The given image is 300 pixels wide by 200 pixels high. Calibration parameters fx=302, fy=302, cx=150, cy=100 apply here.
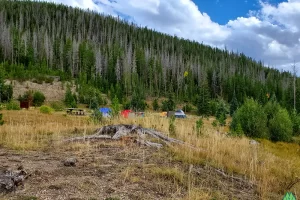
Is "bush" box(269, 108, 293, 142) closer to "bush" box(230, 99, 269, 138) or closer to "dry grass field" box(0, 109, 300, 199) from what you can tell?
"bush" box(230, 99, 269, 138)

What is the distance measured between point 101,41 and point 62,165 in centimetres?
9847

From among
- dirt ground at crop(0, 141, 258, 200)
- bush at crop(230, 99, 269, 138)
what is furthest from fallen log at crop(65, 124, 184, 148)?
bush at crop(230, 99, 269, 138)

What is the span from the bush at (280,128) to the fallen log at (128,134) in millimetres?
24841

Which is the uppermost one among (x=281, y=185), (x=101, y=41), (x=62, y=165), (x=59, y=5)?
(x=59, y=5)

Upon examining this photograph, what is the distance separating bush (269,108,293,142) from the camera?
29.7m

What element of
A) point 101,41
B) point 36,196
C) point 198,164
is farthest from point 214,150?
point 101,41

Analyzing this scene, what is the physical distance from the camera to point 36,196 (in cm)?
376

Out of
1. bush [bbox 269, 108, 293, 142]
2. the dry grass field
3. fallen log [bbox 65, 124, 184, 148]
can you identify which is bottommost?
bush [bbox 269, 108, 293, 142]

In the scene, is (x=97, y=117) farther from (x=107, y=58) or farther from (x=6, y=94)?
(x=107, y=58)

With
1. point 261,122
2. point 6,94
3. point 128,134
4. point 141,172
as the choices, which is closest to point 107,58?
point 6,94

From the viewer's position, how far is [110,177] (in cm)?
468

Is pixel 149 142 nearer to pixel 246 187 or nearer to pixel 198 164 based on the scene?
pixel 198 164

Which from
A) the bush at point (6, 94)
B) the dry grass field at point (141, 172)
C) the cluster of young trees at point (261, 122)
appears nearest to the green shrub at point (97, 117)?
the dry grass field at point (141, 172)

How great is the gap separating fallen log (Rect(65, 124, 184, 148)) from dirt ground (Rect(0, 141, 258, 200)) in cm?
82
